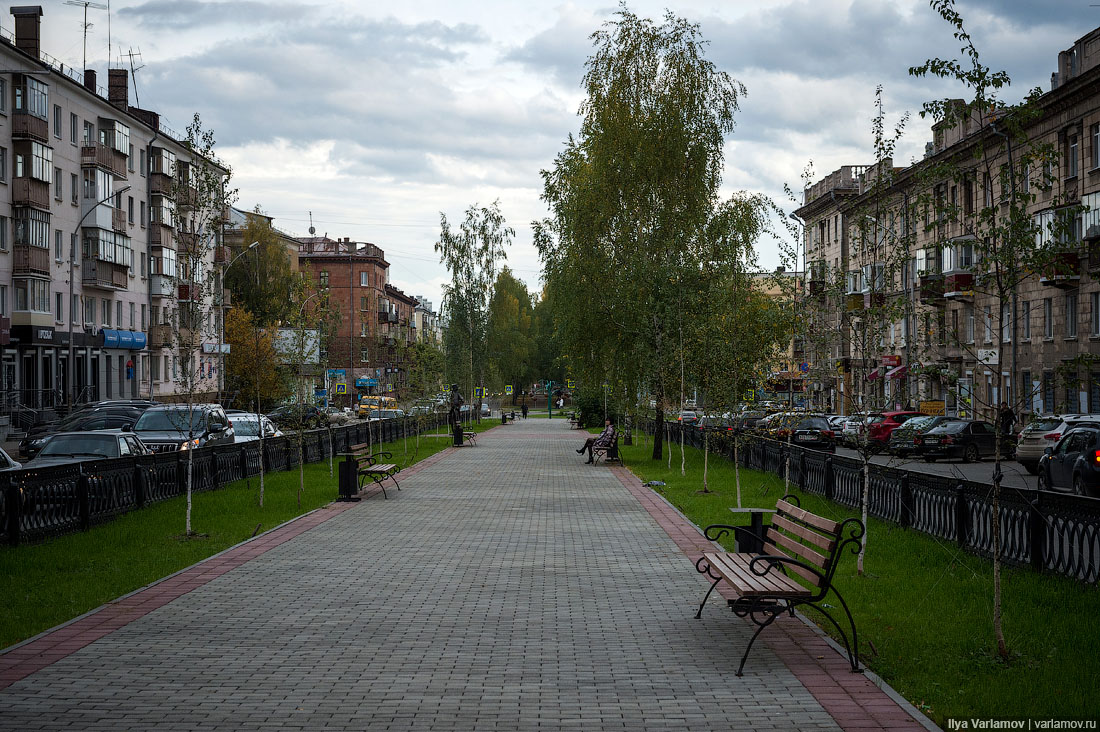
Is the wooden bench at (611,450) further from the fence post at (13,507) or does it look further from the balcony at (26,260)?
the balcony at (26,260)

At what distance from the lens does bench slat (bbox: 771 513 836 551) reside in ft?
26.1

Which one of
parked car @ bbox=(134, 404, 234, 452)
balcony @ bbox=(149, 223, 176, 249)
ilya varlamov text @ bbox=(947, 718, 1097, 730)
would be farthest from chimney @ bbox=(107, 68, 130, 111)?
ilya varlamov text @ bbox=(947, 718, 1097, 730)

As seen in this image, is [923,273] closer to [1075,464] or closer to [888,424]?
[1075,464]

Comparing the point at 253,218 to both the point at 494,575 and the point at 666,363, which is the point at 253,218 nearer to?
the point at 666,363

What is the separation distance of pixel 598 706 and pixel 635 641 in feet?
5.96

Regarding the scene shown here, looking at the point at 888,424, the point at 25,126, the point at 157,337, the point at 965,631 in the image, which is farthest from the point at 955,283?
the point at 965,631

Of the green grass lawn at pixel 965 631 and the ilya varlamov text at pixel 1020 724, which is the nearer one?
the ilya varlamov text at pixel 1020 724

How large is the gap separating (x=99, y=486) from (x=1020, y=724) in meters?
13.1

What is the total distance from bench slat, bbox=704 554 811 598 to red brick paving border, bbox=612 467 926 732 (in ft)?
1.47

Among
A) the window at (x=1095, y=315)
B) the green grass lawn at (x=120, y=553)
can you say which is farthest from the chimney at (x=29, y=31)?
the window at (x=1095, y=315)

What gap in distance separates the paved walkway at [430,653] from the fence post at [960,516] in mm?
3265

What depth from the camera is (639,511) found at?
18000 millimetres

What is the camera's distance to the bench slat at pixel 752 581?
7.58 metres

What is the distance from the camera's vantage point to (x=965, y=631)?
27.5ft
